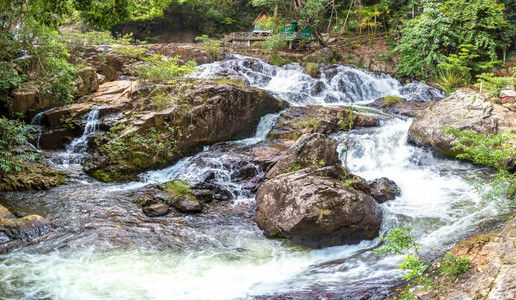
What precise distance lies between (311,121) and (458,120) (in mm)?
4564

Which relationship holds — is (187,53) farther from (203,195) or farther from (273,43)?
(203,195)

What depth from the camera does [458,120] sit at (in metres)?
10.2

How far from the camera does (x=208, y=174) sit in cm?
935

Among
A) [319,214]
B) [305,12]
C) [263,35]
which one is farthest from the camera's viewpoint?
[263,35]

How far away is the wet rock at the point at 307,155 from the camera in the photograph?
8492 millimetres

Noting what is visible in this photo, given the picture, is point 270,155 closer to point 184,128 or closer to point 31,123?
point 184,128

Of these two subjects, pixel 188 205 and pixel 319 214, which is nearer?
pixel 319 214

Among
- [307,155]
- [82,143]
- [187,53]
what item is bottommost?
[307,155]

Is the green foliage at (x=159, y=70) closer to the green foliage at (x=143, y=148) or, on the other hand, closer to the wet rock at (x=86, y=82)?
the wet rock at (x=86, y=82)

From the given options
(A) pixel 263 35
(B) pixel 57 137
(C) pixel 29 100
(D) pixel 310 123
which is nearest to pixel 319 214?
(D) pixel 310 123

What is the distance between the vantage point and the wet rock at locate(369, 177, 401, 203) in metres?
7.93

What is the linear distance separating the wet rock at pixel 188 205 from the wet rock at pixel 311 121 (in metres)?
4.85

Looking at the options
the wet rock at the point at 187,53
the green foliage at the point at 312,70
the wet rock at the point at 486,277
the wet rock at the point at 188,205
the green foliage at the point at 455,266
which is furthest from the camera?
the wet rock at the point at 187,53

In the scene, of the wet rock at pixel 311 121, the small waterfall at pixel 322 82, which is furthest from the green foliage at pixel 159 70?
the wet rock at pixel 311 121
